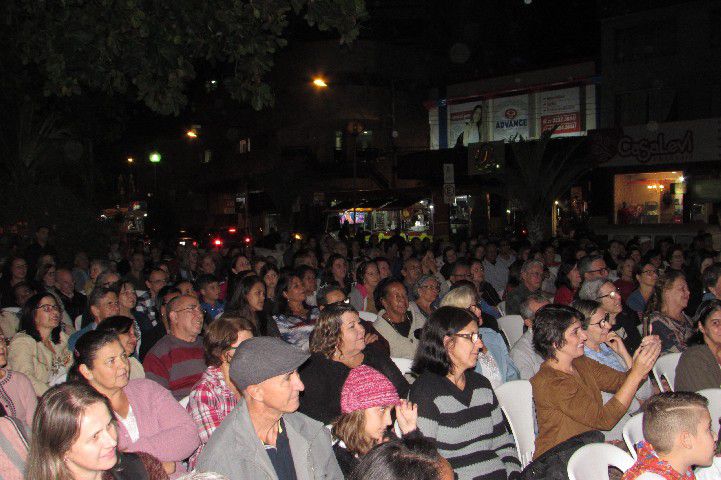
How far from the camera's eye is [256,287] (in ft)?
24.6

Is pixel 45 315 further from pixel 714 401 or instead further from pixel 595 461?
pixel 714 401

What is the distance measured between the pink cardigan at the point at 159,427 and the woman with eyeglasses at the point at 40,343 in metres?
2.22

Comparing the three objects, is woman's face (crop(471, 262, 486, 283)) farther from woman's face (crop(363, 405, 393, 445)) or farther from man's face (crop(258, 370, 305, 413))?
man's face (crop(258, 370, 305, 413))

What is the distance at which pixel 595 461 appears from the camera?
400cm

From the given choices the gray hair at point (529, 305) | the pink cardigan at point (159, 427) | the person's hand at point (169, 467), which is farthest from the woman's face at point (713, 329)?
the person's hand at point (169, 467)

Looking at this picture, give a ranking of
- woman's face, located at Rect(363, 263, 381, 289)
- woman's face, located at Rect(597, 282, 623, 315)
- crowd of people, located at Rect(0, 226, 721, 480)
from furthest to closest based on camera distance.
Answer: woman's face, located at Rect(363, 263, 381, 289) < woman's face, located at Rect(597, 282, 623, 315) < crowd of people, located at Rect(0, 226, 721, 480)

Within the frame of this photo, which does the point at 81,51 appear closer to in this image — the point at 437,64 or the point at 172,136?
the point at 437,64

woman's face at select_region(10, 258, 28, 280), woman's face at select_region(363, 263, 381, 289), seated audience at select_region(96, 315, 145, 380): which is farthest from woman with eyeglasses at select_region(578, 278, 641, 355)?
woman's face at select_region(10, 258, 28, 280)

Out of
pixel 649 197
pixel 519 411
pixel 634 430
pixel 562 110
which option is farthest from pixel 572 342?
pixel 562 110

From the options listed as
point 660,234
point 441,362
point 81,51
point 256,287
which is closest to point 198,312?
point 256,287

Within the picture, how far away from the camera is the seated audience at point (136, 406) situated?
414 centimetres

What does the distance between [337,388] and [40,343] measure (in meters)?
3.29

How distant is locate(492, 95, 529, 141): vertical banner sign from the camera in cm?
3191

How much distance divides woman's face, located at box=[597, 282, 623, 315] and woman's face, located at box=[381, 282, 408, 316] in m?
1.97
